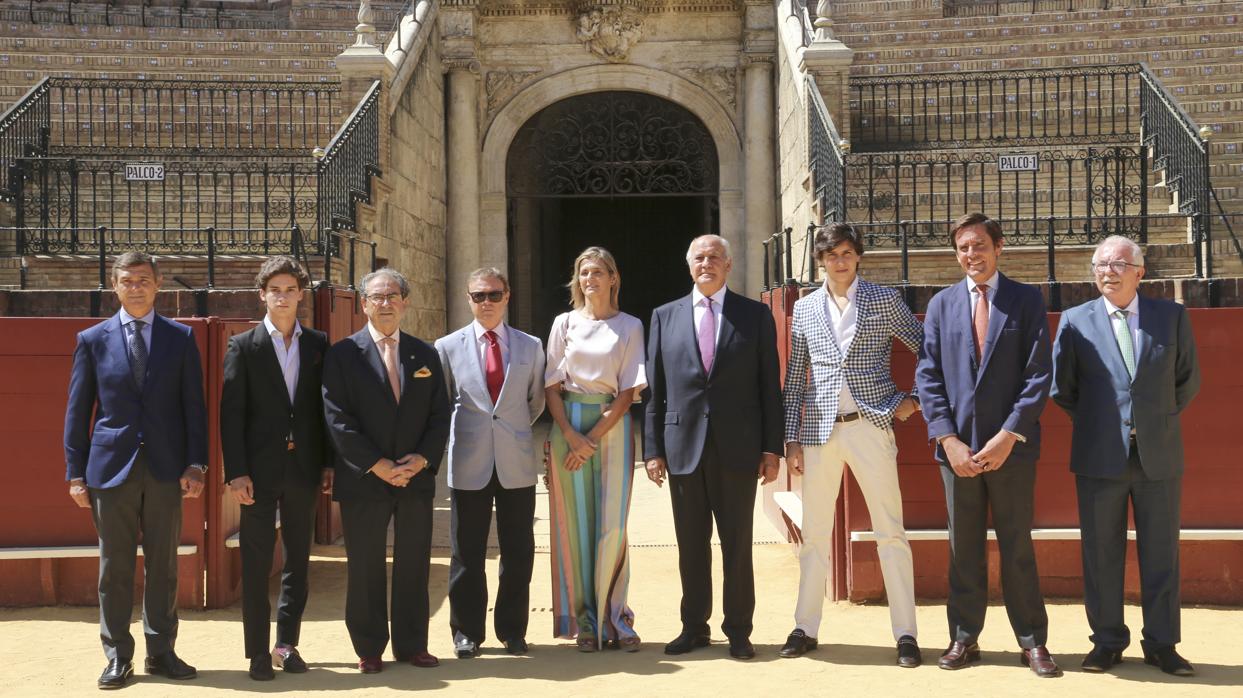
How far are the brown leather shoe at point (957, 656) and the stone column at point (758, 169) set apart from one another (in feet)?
30.8

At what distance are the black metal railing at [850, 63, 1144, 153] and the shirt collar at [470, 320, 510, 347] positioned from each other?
7.53m

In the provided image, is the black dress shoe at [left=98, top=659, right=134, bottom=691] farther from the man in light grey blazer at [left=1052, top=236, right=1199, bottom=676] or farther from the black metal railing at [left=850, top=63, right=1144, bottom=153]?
the black metal railing at [left=850, top=63, right=1144, bottom=153]

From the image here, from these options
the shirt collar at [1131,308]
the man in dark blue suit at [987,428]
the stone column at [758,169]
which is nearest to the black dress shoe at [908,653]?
the man in dark blue suit at [987,428]

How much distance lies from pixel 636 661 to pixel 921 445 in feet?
6.74

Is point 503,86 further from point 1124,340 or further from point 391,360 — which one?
point 1124,340

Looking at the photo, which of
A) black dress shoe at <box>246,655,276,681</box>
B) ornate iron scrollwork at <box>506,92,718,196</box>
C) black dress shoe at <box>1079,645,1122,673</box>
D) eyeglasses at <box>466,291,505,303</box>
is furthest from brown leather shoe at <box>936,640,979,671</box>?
ornate iron scrollwork at <box>506,92,718,196</box>

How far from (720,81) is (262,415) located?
1063cm

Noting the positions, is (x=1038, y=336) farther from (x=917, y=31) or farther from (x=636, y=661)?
(x=917, y=31)

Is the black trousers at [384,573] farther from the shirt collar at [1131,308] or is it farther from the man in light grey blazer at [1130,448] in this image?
the shirt collar at [1131,308]

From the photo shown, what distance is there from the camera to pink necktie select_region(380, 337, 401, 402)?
18.0 ft

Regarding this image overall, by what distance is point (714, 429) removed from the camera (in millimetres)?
5570

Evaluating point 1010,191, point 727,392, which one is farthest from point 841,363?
point 1010,191

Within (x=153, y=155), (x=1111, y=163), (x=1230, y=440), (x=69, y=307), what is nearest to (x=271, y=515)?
(x=69, y=307)

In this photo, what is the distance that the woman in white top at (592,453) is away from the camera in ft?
19.0
